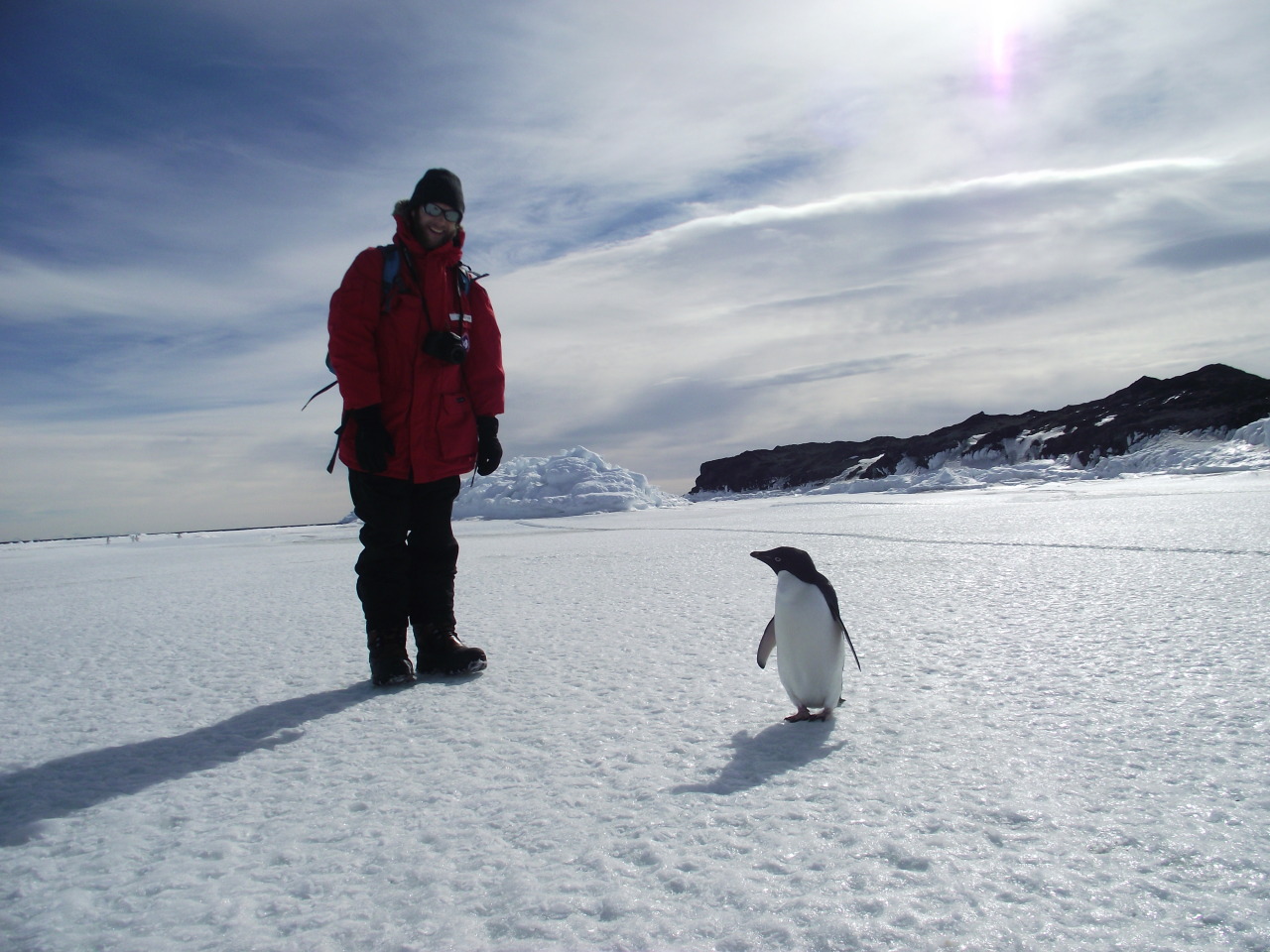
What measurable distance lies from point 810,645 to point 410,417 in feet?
4.67

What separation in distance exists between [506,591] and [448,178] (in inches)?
91.7

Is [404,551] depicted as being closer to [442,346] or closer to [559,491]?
[442,346]

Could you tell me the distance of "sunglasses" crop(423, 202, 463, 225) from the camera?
2281mm

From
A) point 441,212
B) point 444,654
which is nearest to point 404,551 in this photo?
point 444,654

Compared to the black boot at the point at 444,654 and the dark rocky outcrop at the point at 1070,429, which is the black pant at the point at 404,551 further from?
the dark rocky outcrop at the point at 1070,429

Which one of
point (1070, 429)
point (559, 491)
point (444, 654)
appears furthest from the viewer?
point (1070, 429)

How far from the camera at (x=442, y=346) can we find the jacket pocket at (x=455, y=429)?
13 centimetres

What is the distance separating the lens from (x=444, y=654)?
2262 mm

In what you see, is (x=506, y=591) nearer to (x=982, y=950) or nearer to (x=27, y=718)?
(x=27, y=718)

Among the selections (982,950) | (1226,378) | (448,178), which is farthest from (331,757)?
(1226,378)

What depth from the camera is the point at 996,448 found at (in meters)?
39.2

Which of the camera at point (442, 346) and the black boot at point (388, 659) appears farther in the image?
the camera at point (442, 346)

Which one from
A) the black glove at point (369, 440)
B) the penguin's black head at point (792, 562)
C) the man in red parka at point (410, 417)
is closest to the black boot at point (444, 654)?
the man in red parka at point (410, 417)

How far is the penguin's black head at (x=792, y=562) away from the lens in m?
1.77
